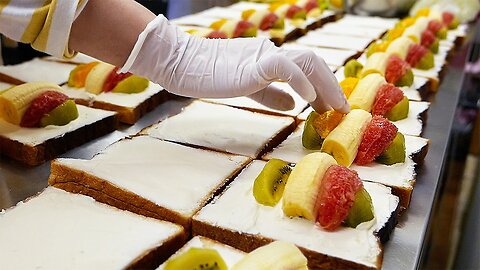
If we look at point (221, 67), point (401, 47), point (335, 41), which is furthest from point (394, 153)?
point (335, 41)

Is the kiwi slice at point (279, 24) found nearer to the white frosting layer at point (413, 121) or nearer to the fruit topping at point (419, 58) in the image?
the fruit topping at point (419, 58)

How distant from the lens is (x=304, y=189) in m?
1.86

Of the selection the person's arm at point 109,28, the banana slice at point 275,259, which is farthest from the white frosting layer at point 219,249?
the person's arm at point 109,28

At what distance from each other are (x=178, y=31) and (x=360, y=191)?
1115mm

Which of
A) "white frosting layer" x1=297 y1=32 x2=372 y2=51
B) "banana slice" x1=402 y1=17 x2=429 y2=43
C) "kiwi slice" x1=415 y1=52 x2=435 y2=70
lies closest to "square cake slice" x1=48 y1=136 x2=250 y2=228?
"kiwi slice" x1=415 y1=52 x2=435 y2=70

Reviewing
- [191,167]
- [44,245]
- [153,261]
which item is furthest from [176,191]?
[44,245]

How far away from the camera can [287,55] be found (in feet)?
7.73

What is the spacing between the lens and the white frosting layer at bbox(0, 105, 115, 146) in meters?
2.52

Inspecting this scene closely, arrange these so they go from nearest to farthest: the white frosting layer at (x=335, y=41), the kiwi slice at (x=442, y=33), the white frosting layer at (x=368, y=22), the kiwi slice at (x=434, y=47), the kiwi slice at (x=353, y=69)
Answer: the kiwi slice at (x=353, y=69), the kiwi slice at (x=434, y=47), the white frosting layer at (x=335, y=41), the kiwi slice at (x=442, y=33), the white frosting layer at (x=368, y=22)

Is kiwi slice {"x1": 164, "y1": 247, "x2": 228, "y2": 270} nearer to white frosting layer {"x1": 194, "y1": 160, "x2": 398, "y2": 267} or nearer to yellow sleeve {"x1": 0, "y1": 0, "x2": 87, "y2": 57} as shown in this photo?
white frosting layer {"x1": 194, "y1": 160, "x2": 398, "y2": 267}

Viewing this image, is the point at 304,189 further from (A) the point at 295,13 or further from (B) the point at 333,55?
(A) the point at 295,13

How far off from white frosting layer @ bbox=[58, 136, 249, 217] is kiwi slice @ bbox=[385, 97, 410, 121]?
0.86 meters

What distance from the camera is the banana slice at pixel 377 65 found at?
3.19 m

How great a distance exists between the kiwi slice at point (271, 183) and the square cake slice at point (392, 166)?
1.03 feet
